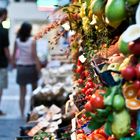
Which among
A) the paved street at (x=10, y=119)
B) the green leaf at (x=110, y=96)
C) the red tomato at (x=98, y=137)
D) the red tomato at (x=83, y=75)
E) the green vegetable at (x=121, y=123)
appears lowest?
the paved street at (x=10, y=119)

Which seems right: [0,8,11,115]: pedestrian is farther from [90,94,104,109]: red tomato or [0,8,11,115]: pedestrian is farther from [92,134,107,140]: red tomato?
[90,94,104,109]: red tomato

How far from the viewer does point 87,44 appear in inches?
158

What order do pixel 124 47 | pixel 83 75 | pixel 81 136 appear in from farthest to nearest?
pixel 83 75 → pixel 81 136 → pixel 124 47

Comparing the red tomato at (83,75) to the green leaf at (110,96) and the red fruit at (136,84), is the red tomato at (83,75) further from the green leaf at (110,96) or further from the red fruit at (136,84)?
the red fruit at (136,84)

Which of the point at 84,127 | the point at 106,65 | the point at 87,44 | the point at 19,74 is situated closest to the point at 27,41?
the point at 19,74

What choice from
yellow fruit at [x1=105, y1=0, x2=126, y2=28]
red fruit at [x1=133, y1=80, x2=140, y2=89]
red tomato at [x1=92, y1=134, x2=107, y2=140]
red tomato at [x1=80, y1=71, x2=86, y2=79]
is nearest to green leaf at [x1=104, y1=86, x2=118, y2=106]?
red fruit at [x1=133, y1=80, x2=140, y2=89]

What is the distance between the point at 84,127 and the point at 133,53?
127 cm

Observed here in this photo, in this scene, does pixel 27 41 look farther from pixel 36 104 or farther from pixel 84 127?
pixel 84 127

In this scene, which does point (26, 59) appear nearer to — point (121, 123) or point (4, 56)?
point (4, 56)

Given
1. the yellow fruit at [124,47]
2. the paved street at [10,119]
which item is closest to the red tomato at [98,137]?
the yellow fruit at [124,47]

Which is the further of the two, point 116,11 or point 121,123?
point 116,11

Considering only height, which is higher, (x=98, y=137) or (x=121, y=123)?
(x=121, y=123)

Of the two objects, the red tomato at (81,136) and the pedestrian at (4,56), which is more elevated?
the pedestrian at (4,56)

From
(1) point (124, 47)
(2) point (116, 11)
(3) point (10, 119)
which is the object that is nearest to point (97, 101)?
(1) point (124, 47)
